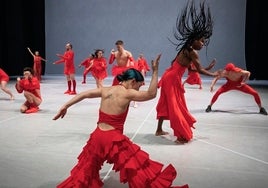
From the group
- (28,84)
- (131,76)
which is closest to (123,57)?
(28,84)

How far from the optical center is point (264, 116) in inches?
233

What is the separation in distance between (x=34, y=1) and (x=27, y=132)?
11.3 metres

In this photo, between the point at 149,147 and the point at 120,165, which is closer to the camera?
the point at 120,165

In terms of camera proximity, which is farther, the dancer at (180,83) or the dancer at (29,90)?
the dancer at (29,90)

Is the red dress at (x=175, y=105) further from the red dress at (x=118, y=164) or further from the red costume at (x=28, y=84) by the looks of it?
the red costume at (x=28, y=84)

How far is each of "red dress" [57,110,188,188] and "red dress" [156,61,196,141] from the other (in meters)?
1.55

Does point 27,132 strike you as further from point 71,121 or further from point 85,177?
point 85,177

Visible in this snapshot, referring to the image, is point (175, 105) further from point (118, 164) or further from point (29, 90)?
point (29, 90)

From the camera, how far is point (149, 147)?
12.7 feet

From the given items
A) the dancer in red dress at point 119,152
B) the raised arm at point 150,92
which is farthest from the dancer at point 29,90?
the raised arm at point 150,92

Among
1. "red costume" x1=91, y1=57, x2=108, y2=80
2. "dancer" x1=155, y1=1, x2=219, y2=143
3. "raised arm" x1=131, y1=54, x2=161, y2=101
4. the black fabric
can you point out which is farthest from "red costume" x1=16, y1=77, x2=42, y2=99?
the black fabric

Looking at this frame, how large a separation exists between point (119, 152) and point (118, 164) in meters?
0.09

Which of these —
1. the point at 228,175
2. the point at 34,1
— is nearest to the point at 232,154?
the point at 228,175

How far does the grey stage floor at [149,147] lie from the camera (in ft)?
9.56
